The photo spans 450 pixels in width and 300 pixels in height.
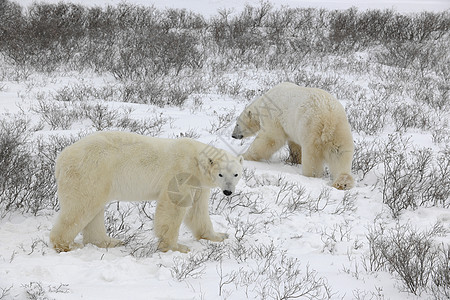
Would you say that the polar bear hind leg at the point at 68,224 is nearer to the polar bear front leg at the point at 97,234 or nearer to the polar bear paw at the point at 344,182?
the polar bear front leg at the point at 97,234

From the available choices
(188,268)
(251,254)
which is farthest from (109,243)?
(251,254)

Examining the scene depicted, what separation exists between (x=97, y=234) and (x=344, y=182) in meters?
2.65

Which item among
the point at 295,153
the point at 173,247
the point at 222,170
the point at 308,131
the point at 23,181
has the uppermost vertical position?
the point at 222,170

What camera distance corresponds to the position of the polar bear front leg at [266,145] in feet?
18.9

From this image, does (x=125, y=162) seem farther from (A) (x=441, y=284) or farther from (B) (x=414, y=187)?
(B) (x=414, y=187)

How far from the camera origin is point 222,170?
3213 millimetres

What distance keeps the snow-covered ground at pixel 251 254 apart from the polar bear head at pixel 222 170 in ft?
1.56

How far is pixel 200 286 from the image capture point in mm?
2518

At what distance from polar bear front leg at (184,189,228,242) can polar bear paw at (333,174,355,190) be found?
1.68 m

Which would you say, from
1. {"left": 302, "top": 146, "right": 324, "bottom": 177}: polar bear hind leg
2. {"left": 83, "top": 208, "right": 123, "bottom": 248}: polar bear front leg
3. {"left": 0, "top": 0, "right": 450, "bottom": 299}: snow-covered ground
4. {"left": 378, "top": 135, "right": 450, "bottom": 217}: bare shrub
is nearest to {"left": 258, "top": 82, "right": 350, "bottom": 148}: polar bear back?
{"left": 302, "top": 146, "right": 324, "bottom": 177}: polar bear hind leg

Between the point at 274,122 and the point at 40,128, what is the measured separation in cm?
322

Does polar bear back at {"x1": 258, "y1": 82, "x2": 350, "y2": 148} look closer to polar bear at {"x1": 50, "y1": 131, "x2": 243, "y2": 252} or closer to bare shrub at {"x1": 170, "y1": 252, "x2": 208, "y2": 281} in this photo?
polar bear at {"x1": 50, "y1": 131, "x2": 243, "y2": 252}

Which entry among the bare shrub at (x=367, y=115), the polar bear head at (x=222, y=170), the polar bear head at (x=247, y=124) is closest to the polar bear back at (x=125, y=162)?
the polar bear head at (x=222, y=170)

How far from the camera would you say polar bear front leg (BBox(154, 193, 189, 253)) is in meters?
3.25
